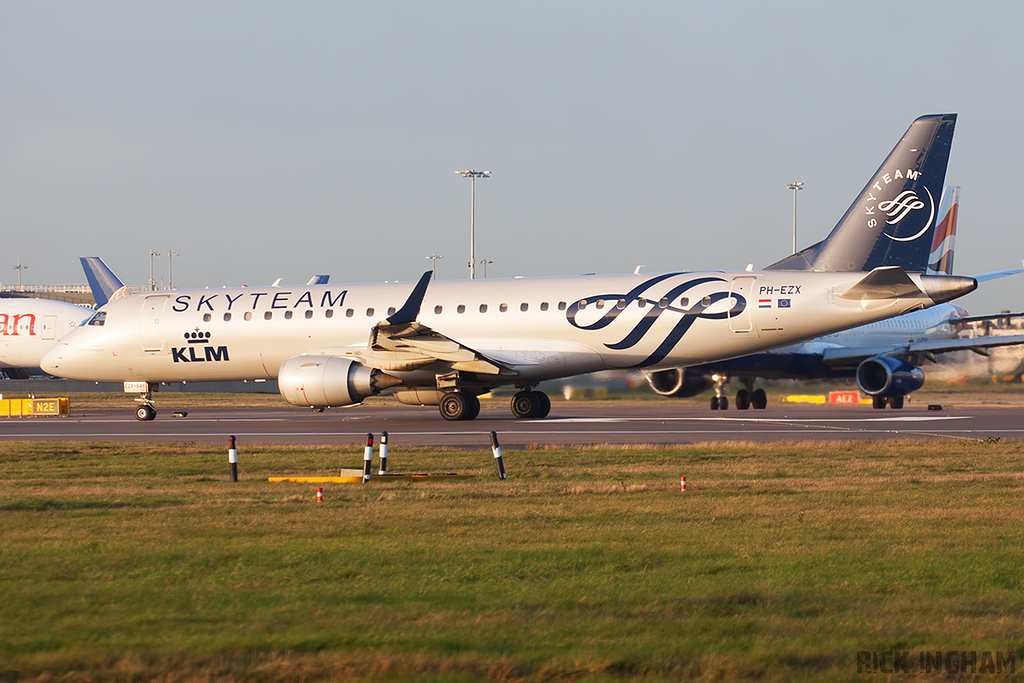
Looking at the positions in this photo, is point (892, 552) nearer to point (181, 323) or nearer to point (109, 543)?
point (109, 543)

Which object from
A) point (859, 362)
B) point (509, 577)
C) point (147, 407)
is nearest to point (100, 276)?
point (147, 407)

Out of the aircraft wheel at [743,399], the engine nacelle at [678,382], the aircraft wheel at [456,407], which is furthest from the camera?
the aircraft wheel at [743,399]

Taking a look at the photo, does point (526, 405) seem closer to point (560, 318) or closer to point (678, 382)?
point (560, 318)

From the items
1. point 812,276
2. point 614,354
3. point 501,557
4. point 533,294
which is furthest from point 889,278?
point 501,557

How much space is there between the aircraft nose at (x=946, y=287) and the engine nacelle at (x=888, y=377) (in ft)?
38.9

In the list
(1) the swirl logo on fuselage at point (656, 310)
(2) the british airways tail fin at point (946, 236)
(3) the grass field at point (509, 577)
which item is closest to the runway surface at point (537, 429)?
(1) the swirl logo on fuselage at point (656, 310)

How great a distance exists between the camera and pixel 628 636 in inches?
238

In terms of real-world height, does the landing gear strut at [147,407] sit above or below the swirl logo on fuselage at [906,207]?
below

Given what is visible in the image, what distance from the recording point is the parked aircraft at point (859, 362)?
36.9 metres

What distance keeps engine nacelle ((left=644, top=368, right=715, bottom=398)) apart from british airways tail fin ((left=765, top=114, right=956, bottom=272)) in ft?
30.9

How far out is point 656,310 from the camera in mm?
28125

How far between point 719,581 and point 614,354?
21.0m

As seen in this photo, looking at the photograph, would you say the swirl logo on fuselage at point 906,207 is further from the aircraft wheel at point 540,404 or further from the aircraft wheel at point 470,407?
the aircraft wheel at point 470,407

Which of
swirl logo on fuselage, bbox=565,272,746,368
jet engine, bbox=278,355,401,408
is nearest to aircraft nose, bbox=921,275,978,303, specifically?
swirl logo on fuselage, bbox=565,272,746,368
